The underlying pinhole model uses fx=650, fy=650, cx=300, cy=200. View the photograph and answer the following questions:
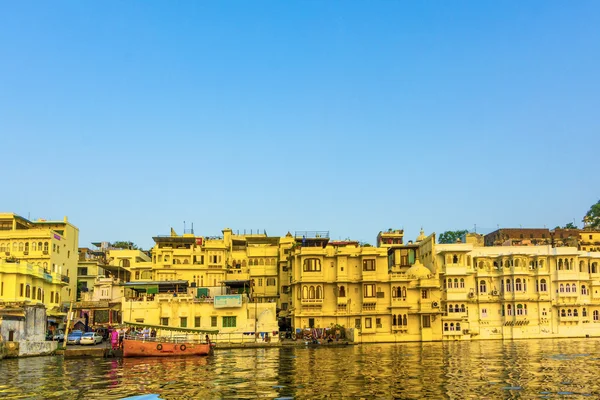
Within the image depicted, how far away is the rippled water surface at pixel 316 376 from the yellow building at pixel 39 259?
1361 cm

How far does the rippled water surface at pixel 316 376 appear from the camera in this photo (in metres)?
25.7

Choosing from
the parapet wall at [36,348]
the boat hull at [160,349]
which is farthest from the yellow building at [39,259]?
the boat hull at [160,349]

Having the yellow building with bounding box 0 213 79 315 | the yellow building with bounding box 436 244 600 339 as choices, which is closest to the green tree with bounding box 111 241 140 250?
the yellow building with bounding box 0 213 79 315

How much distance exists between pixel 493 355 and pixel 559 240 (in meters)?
44.1

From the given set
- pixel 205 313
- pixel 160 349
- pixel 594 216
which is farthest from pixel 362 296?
pixel 594 216

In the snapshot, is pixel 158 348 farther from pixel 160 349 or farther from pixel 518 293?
pixel 518 293

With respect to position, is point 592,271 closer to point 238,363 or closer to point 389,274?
point 389,274

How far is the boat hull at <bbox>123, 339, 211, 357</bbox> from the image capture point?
44.4 m

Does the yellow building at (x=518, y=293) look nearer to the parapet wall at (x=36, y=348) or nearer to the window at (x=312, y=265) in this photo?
the window at (x=312, y=265)

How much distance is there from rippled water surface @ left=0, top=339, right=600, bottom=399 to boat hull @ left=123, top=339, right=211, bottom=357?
4.82 ft

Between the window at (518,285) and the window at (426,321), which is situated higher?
the window at (518,285)

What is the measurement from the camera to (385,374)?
31938 millimetres

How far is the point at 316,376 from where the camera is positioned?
103 feet

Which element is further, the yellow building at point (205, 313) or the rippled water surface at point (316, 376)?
the yellow building at point (205, 313)
